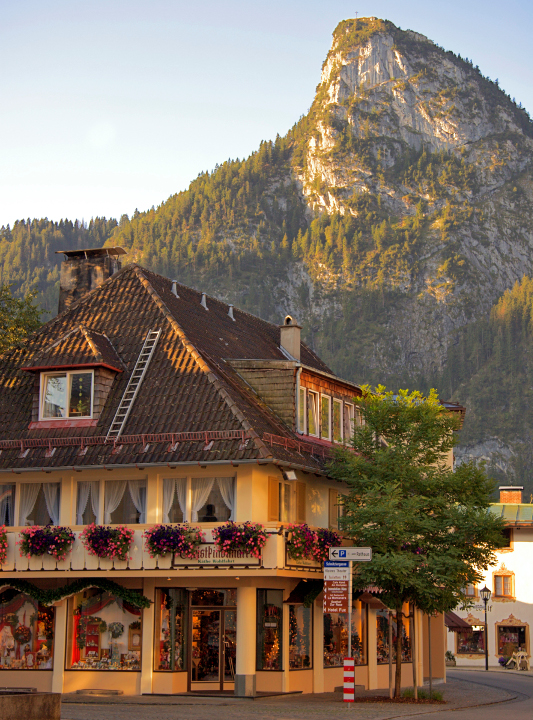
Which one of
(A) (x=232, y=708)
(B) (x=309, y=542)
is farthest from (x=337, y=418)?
(A) (x=232, y=708)

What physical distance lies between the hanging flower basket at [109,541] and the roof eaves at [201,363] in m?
4.65

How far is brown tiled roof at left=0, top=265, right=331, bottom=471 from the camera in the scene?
97.4 ft

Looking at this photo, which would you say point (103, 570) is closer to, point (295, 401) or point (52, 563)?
point (52, 563)

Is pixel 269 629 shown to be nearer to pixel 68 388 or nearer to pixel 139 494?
pixel 139 494

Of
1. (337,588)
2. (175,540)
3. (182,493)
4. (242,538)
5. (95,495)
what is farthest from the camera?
(95,495)

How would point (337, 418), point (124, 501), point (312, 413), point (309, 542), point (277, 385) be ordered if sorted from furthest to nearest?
point (337, 418), point (312, 413), point (277, 385), point (124, 501), point (309, 542)

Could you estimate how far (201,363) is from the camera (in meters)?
31.6

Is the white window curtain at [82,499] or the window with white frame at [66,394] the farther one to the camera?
the window with white frame at [66,394]

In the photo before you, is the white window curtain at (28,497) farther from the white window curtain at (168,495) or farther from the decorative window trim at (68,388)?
the white window curtain at (168,495)

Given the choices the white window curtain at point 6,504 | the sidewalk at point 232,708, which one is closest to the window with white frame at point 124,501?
the white window curtain at point 6,504

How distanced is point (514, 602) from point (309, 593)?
43.0 meters

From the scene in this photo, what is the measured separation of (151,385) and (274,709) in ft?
35.2

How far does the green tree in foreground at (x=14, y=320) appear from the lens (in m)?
42.7

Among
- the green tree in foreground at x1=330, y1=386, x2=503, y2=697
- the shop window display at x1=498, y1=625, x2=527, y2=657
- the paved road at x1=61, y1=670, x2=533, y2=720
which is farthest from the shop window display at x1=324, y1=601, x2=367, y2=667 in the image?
the shop window display at x1=498, y1=625, x2=527, y2=657
